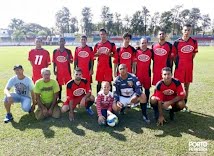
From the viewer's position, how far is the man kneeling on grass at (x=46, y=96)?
5871mm

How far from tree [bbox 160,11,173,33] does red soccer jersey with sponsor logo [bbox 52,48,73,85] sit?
220 ft

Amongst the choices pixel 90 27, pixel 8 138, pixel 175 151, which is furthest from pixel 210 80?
pixel 90 27

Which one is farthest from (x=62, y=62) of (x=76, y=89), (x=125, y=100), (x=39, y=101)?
(x=125, y=100)

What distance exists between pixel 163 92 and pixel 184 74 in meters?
1.08

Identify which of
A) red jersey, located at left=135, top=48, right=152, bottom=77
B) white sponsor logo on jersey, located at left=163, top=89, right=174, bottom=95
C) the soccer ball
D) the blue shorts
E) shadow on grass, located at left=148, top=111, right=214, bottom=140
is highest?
red jersey, located at left=135, top=48, right=152, bottom=77

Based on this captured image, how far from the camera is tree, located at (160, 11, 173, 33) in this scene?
70875 mm

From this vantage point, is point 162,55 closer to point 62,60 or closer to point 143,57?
point 143,57

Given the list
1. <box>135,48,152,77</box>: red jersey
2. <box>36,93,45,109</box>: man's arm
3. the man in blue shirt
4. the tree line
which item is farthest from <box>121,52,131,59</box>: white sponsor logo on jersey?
the tree line

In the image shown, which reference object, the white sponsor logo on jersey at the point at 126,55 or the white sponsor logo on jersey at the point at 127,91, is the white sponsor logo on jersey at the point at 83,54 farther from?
the white sponsor logo on jersey at the point at 127,91

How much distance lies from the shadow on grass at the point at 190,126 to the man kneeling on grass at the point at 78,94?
166 centimetres

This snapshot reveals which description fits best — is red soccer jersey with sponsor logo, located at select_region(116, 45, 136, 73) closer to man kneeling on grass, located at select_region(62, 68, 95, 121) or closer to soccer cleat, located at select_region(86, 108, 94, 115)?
man kneeling on grass, located at select_region(62, 68, 95, 121)

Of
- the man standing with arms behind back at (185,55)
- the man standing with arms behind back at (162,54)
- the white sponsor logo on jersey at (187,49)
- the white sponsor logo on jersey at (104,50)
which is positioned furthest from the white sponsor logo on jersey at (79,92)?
the white sponsor logo on jersey at (187,49)

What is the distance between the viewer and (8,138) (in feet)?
15.7

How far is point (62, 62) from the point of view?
7.08 metres
